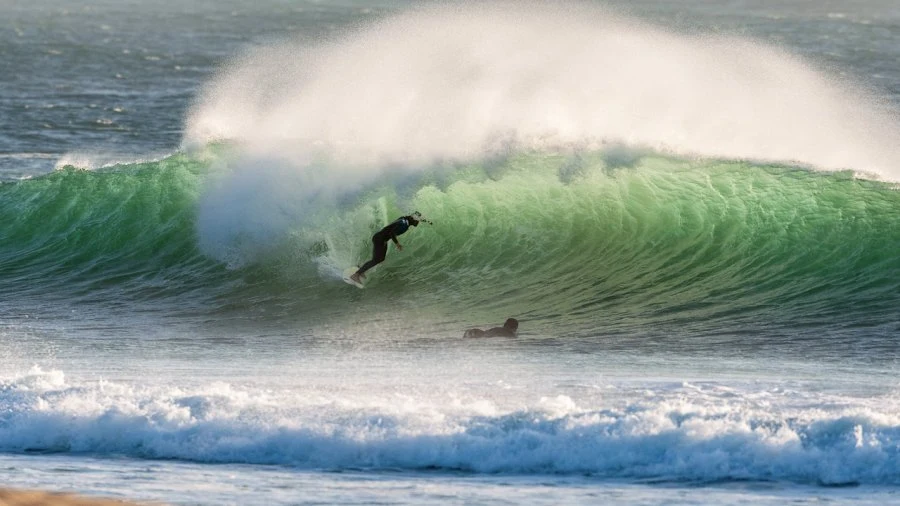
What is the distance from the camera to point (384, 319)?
16.5m

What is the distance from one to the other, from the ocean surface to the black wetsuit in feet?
1.04

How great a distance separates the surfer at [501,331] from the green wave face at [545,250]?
24.5 inches

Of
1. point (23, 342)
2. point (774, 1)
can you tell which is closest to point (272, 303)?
point (23, 342)

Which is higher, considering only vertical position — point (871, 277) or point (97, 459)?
point (871, 277)

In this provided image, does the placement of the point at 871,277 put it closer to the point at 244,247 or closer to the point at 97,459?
the point at 244,247

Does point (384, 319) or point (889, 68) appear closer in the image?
point (384, 319)

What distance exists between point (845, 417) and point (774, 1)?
93.3 metres

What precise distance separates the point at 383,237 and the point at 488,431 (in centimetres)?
607

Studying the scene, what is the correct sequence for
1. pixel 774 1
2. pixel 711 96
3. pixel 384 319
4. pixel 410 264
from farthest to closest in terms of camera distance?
pixel 774 1 → pixel 711 96 → pixel 410 264 → pixel 384 319

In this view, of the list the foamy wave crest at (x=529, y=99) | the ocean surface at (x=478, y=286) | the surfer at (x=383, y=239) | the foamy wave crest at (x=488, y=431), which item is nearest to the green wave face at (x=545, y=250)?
the ocean surface at (x=478, y=286)

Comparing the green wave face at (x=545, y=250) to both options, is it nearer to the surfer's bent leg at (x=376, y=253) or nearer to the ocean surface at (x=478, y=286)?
the ocean surface at (x=478, y=286)

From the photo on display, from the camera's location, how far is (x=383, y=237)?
677 inches

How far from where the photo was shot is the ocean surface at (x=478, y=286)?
36.2ft

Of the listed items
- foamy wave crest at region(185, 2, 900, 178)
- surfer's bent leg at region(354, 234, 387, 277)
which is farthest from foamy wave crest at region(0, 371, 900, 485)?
foamy wave crest at region(185, 2, 900, 178)
